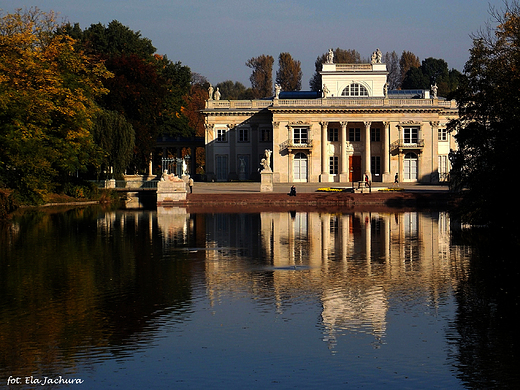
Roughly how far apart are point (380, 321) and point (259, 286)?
15.0 feet

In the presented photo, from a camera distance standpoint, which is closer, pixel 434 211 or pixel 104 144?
pixel 434 211

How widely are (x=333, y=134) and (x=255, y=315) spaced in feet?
209

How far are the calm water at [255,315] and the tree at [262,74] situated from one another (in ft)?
337

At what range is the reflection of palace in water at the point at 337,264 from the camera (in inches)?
658

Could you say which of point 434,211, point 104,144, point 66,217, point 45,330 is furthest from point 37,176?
point 45,330

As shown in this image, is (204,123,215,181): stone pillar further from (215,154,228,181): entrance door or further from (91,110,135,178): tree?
(91,110,135,178): tree

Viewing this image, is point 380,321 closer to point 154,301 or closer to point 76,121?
point 154,301

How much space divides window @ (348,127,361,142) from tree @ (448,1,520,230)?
45077 mm

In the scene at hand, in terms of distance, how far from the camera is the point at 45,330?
46.9 ft

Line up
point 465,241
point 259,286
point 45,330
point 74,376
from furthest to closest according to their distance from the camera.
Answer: point 465,241 < point 259,286 < point 45,330 < point 74,376

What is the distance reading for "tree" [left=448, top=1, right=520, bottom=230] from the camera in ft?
88.6

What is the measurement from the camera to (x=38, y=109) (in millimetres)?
45375

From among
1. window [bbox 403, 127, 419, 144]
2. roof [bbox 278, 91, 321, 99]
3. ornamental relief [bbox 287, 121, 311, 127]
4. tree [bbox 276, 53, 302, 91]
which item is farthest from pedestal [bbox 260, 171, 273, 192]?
tree [bbox 276, 53, 302, 91]

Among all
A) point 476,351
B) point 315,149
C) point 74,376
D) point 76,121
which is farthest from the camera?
point 315,149
